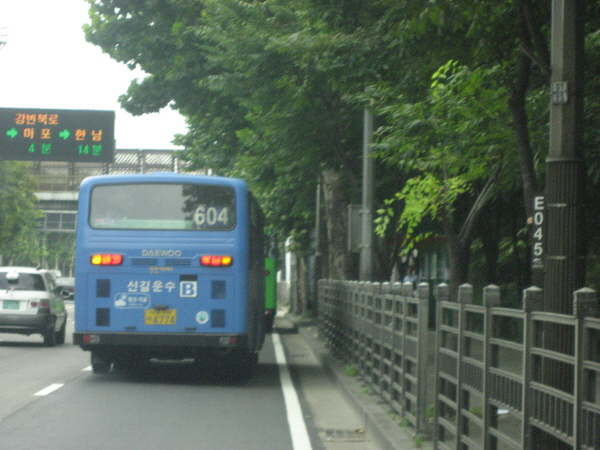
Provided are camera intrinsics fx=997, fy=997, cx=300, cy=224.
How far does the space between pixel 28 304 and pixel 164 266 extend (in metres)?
7.95

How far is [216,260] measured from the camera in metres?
13.6

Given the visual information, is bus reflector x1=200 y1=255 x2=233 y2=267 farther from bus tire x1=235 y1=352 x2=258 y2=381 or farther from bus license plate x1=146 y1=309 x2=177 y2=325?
bus tire x1=235 y1=352 x2=258 y2=381

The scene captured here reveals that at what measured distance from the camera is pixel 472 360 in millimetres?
6496

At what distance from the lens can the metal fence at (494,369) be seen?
14.4 feet

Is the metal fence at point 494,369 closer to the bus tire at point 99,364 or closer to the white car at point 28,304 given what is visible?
the bus tire at point 99,364

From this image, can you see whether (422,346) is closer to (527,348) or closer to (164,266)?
(527,348)

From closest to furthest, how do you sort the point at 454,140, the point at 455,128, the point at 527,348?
1. the point at 527,348
2. the point at 455,128
3. the point at 454,140

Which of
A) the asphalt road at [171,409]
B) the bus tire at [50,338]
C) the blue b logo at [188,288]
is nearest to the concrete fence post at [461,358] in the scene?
the asphalt road at [171,409]

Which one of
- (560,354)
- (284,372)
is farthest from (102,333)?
(560,354)

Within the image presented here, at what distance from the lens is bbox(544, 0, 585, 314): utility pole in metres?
6.28

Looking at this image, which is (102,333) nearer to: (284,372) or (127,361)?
(127,361)

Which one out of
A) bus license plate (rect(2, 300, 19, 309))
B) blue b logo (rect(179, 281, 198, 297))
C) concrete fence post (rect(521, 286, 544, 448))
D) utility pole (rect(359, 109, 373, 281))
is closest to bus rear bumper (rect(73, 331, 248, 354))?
blue b logo (rect(179, 281, 198, 297))

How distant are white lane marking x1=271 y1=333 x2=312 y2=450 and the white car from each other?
553 cm

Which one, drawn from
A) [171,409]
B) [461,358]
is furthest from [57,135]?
[461,358]
